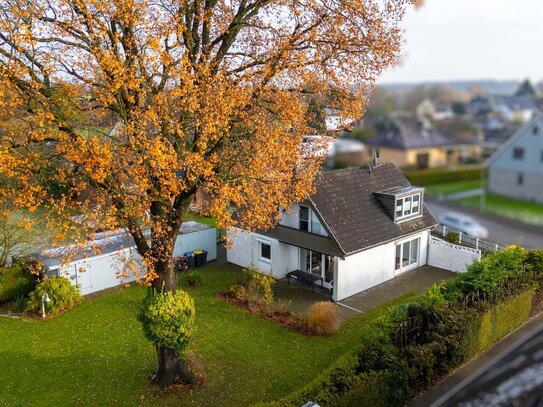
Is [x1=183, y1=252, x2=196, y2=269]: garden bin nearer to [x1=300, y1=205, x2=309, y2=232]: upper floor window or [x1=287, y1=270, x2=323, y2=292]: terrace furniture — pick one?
[x1=287, y1=270, x2=323, y2=292]: terrace furniture

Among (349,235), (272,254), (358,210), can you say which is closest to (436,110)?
(358,210)

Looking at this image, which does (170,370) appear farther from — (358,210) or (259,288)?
(358,210)

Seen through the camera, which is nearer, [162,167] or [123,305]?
[162,167]

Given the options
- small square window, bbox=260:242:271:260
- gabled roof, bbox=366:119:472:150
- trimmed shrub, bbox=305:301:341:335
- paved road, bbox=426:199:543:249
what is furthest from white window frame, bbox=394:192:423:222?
gabled roof, bbox=366:119:472:150

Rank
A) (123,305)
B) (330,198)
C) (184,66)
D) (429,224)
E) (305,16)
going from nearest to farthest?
(184,66)
(305,16)
(123,305)
(330,198)
(429,224)

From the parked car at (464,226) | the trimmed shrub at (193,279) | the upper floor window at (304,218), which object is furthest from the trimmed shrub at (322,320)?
the parked car at (464,226)

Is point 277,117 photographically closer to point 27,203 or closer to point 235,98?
point 235,98

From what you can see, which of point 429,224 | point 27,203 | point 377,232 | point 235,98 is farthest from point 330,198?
point 27,203
